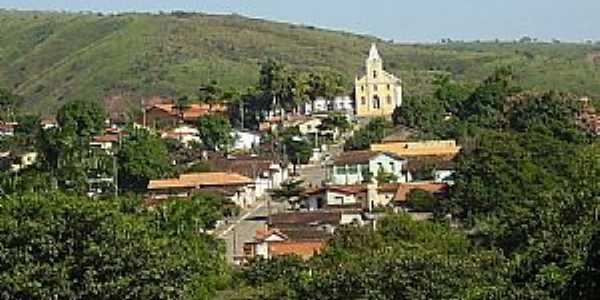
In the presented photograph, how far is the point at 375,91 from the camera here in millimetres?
79125

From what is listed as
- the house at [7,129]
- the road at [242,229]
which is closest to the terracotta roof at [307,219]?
the road at [242,229]

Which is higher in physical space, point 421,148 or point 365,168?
point 421,148

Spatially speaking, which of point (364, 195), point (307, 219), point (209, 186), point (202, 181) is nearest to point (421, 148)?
point (364, 195)

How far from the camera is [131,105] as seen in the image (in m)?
96.4

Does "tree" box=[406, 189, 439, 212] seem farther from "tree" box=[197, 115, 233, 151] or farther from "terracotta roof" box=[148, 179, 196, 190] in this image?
"tree" box=[197, 115, 233, 151]

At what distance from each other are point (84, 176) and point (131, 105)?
45.1 m

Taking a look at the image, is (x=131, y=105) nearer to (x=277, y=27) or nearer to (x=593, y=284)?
(x=277, y=27)

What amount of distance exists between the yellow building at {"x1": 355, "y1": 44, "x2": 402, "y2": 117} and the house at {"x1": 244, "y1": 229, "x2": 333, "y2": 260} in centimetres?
3863

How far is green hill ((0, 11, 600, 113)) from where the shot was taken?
101375mm

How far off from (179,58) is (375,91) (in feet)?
115

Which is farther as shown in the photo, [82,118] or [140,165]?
[82,118]

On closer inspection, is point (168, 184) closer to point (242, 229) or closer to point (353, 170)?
point (242, 229)

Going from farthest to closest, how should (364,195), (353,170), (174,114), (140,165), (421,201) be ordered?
(174,114) < (353,170) < (140,165) < (364,195) < (421,201)

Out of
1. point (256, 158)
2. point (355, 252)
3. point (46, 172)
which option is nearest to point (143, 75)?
point (256, 158)
